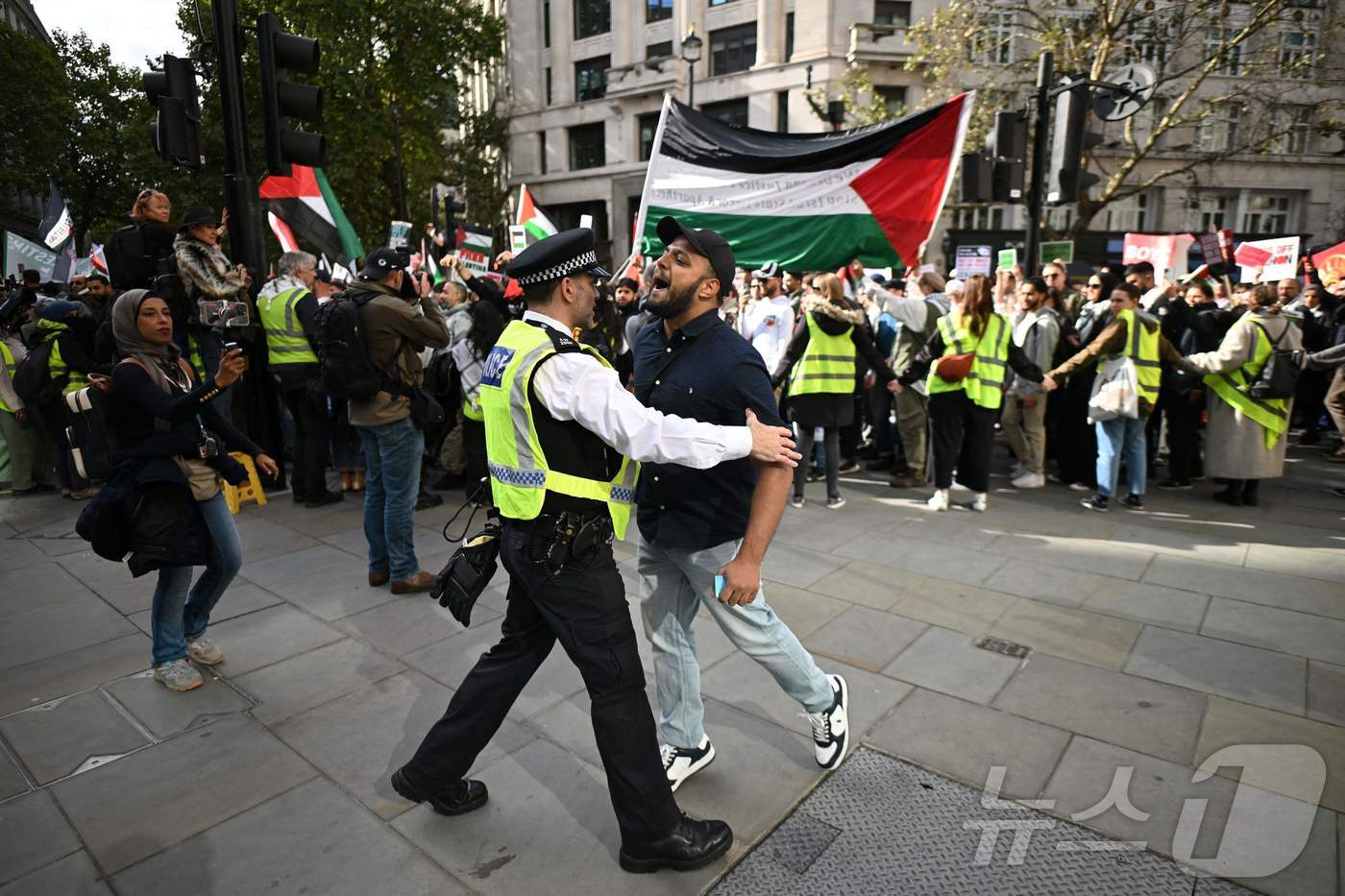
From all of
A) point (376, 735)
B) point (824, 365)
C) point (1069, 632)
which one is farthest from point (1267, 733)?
point (824, 365)

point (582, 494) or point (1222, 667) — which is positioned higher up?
point (582, 494)

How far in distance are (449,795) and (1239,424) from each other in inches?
287

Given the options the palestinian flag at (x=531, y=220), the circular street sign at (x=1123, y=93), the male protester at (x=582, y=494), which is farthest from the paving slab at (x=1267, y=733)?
the palestinian flag at (x=531, y=220)

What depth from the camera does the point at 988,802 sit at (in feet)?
9.36

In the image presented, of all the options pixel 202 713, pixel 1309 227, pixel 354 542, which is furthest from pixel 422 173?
pixel 1309 227

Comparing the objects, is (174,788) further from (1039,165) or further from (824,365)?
(1039,165)

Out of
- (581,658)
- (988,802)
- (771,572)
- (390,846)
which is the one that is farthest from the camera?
(771,572)

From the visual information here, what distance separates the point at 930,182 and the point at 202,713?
19.4 ft

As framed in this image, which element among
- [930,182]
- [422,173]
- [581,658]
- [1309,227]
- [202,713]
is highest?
[422,173]

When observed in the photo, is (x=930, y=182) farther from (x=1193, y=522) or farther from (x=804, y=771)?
(x=804, y=771)

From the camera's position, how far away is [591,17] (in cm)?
4088

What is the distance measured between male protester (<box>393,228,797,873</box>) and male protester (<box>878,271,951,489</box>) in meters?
6.00

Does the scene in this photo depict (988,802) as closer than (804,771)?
Yes

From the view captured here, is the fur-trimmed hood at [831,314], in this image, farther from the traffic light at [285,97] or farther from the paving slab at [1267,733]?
the traffic light at [285,97]
